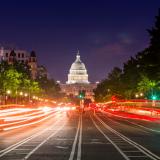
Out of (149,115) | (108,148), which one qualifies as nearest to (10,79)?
(149,115)

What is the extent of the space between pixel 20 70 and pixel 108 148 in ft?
400

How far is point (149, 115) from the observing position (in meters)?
86.3

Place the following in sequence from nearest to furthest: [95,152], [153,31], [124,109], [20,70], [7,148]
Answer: [95,152], [7,148], [153,31], [124,109], [20,70]

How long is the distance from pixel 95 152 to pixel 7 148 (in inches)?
175

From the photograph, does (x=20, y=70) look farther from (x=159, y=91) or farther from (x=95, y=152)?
(x=95, y=152)

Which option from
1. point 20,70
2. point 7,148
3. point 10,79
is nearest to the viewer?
point 7,148

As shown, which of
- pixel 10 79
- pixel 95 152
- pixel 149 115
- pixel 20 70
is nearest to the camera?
pixel 95 152

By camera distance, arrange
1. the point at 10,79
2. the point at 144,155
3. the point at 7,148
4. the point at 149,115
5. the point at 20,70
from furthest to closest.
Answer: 1. the point at 20,70
2. the point at 10,79
3. the point at 149,115
4. the point at 7,148
5. the point at 144,155

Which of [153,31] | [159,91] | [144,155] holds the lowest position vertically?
[144,155]

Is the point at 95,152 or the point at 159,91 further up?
the point at 159,91

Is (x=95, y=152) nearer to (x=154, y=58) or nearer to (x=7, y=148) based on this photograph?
(x=7, y=148)

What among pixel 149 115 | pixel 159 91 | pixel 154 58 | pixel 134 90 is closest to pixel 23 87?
pixel 134 90

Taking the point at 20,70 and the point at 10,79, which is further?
the point at 20,70

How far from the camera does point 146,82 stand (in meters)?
131
